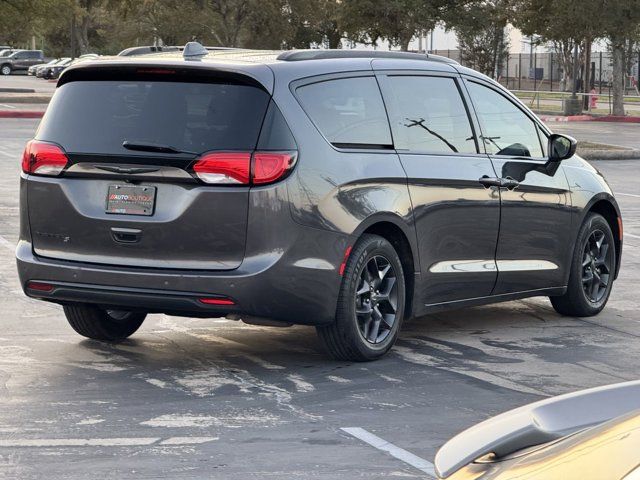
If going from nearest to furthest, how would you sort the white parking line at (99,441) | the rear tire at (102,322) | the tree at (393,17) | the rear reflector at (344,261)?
the white parking line at (99,441) → the rear reflector at (344,261) → the rear tire at (102,322) → the tree at (393,17)

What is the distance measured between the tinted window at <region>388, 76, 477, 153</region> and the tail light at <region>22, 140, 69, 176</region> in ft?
6.46

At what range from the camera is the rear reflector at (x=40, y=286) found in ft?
26.3

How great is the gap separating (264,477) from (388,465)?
0.56m

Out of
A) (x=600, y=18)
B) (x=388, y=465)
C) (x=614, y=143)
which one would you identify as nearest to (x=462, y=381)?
(x=388, y=465)

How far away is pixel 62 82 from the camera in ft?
27.3

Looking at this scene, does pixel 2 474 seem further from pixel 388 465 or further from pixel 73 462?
pixel 388 465

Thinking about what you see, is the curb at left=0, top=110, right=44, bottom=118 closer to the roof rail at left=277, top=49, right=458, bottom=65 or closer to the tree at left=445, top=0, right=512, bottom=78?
the tree at left=445, top=0, right=512, bottom=78

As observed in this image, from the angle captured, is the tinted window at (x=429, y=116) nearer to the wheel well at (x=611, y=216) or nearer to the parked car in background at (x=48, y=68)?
the wheel well at (x=611, y=216)

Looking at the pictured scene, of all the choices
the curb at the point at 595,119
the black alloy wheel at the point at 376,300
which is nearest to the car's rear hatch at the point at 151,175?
the black alloy wheel at the point at 376,300

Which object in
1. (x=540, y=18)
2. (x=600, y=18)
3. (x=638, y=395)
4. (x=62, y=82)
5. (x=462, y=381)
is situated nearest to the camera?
(x=638, y=395)

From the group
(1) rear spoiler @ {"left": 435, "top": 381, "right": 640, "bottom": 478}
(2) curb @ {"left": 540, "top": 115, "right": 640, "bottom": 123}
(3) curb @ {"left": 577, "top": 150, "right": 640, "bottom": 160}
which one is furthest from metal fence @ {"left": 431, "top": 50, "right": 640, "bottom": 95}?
(1) rear spoiler @ {"left": 435, "top": 381, "right": 640, "bottom": 478}

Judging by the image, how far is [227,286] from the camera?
7559 mm

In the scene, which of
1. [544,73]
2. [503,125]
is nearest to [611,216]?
[503,125]

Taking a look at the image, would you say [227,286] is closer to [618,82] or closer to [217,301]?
[217,301]
